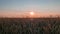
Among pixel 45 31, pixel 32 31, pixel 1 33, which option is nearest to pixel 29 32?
pixel 32 31

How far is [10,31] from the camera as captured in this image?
1116cm

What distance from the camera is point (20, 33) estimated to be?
10734mm

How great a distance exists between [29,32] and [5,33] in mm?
1665

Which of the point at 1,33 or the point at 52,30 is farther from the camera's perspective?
the point at 52,30

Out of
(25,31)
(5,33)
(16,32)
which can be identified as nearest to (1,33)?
(5,33)

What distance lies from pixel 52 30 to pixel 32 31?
1485 millimetres

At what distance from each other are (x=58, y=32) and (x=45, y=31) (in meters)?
0.92

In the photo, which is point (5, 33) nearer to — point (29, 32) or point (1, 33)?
point (1, 33)

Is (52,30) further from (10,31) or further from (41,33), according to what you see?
(10,31)

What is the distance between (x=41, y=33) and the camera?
11.0 meters

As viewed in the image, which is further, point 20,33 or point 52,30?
point 52,30

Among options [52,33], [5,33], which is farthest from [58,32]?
[5,33]

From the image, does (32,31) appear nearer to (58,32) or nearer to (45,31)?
(45,31)

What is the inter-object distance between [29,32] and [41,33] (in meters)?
0.84
